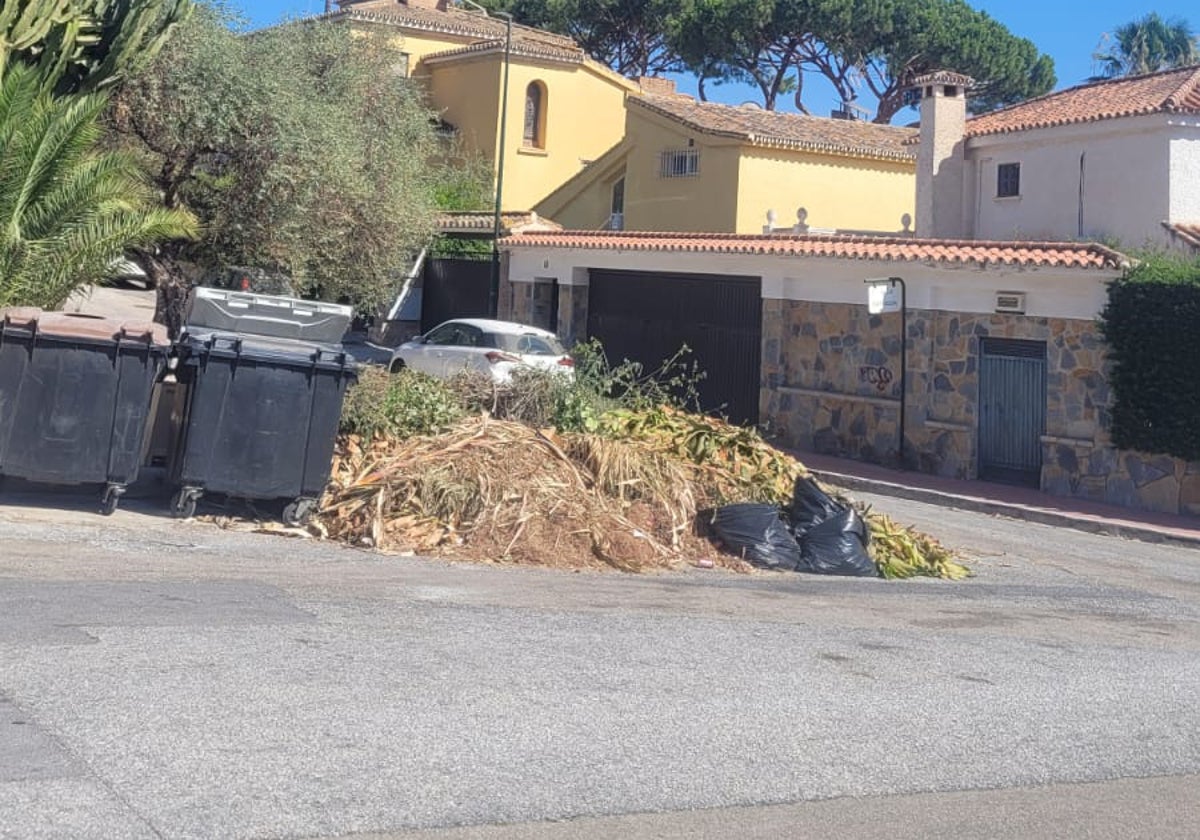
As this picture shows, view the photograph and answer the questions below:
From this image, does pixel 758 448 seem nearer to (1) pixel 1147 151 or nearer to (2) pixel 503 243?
(1) pixel 1147 151

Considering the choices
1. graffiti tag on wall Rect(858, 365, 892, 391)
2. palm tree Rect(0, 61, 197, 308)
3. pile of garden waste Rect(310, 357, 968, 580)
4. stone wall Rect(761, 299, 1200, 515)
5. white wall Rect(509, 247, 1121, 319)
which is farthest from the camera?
graffiti tag on wall Rect(858, 365, 892, 391)

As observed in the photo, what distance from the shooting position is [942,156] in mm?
32031

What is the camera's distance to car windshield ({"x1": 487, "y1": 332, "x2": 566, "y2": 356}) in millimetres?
23938

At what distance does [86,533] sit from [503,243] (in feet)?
70.1

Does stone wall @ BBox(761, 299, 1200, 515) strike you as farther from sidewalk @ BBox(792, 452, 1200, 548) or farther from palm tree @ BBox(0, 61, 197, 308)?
palm tree @ BBox(0, 61, 197, 308)

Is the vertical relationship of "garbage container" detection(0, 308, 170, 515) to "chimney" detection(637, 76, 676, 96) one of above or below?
below

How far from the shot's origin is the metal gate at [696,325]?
83.1 feet

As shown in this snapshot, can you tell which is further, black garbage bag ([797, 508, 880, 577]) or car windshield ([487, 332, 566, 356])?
car windshield ([487, 332, 566, 356])

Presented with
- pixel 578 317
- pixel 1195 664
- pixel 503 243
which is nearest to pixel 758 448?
pixel 1195 664

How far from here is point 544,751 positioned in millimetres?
6484

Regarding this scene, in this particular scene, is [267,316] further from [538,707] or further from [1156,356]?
[1156,356]

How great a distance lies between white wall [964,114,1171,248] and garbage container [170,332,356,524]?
1767cm

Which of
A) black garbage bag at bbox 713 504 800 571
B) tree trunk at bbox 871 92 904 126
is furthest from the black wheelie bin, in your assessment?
tree trunk at bbox 871 92 904 126

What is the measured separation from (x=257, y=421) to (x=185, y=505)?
35.5 inches
